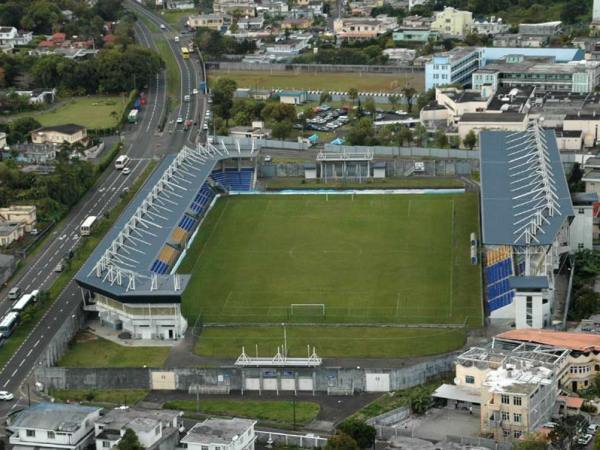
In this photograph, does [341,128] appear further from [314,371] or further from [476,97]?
[314,371]

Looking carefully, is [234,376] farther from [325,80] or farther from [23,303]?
[325,80]

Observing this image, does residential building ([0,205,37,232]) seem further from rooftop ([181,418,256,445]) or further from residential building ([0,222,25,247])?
rooftop ([181,418,256,445])

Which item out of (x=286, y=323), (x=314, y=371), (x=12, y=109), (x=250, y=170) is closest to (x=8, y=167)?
(x=250, y=170)

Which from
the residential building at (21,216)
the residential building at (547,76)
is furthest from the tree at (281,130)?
the residential building at (21,216)

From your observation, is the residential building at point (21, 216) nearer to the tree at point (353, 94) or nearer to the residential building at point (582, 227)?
the residential building at point (582, 227)

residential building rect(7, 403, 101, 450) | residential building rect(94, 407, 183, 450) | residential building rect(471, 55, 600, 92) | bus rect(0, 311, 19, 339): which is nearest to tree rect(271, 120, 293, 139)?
residential building rect(471, 55, 600, 92)
